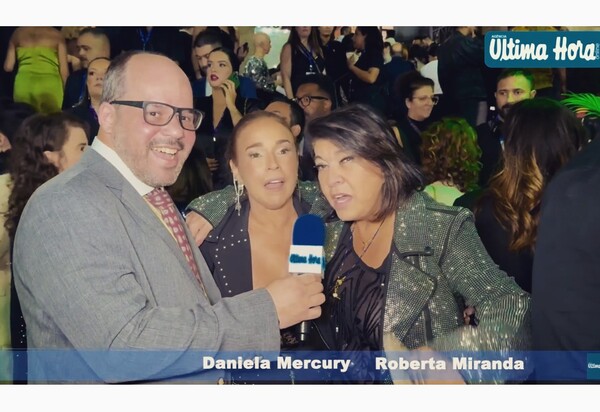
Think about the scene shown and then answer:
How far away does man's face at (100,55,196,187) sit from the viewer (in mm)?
3400

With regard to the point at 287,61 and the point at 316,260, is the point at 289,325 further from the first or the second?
the point at 287,61

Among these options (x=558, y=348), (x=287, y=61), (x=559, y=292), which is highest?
(x=287, y=61)

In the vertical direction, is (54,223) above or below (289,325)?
above

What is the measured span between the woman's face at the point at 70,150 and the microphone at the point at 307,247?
898mm

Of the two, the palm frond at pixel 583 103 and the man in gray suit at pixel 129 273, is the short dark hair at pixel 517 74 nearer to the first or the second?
the palm frond at pixel 583 103

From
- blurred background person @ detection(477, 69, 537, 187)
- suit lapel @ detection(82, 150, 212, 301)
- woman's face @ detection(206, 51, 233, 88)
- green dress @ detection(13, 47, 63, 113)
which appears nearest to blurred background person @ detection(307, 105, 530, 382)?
blurred background person @ detection(477, 69, 537, 187)

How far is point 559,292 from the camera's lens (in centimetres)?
337

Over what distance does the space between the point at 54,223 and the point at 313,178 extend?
1.00 meters

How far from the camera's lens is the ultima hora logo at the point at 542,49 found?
367 centimetres

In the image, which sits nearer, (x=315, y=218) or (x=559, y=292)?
(x=559, y=292)

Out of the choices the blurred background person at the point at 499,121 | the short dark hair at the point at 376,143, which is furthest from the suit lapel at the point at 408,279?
the blurred background person at the point at 499,121

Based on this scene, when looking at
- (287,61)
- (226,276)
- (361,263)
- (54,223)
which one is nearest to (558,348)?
(361,263)

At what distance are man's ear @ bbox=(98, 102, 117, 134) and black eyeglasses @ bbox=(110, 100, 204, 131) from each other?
0.11 feet

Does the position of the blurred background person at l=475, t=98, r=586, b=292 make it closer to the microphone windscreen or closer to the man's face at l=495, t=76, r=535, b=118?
the man's face at l=495, t=76, r=535, b=118
